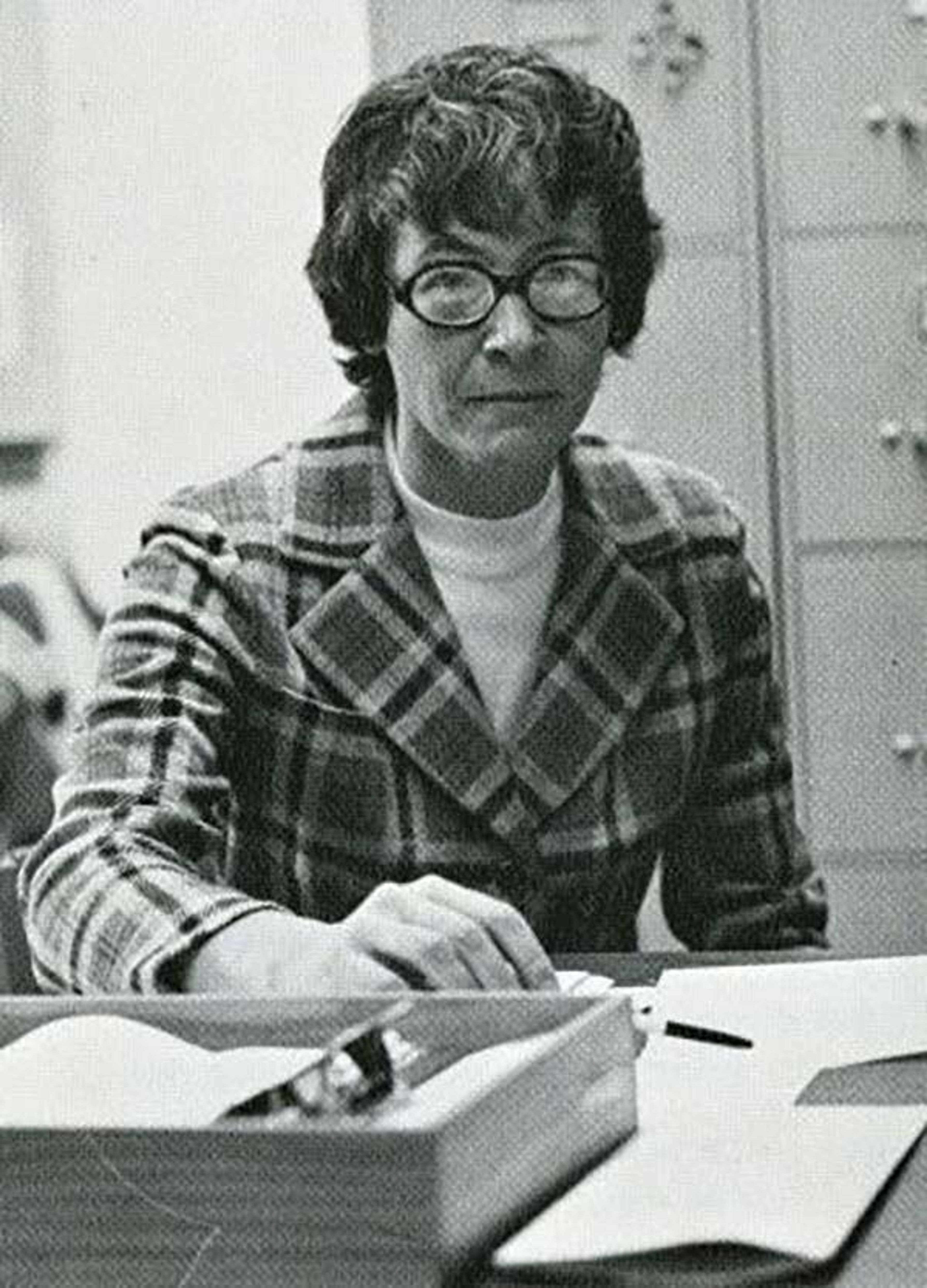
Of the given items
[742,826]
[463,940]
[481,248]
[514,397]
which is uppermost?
[481,248]

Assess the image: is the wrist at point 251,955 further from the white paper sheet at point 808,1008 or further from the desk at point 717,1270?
the desk at point 717,1270

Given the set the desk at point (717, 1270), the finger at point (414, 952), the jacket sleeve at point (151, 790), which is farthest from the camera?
the jacket sleeve at point (151, 790)

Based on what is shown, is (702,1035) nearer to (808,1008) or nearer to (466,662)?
(808,1008)

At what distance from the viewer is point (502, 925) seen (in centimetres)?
146

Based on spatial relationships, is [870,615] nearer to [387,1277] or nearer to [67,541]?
[67,541]

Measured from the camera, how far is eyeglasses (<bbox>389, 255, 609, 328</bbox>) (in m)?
1.99

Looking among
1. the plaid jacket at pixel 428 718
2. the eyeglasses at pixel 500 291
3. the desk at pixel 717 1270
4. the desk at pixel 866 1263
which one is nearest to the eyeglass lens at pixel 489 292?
the eyeglasses at pixel 500 291

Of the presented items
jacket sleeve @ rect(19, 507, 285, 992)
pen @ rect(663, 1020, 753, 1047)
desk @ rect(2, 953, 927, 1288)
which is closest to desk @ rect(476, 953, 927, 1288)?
desk @ rect(2, 953, 927, 1288)

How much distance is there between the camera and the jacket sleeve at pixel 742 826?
6.88 ft

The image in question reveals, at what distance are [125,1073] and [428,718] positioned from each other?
2.54 ft

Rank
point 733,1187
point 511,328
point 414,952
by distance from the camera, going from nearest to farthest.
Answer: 1. point 733,1187
2. point 414,952
3. point 511,328

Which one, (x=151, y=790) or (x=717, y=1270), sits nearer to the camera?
(x=717, y=1270)

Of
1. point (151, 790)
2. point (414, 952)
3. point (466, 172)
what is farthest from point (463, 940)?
point (466, 172)

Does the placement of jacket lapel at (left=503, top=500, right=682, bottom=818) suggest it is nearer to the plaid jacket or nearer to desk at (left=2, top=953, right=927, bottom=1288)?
the plaid jacket
